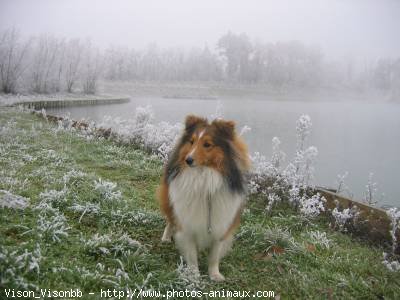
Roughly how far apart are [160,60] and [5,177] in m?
86.8

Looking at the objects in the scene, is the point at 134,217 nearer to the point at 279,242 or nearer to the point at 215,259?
the point at 215,259

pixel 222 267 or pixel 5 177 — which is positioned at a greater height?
pixel 5 177

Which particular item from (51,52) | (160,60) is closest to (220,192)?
(51,52)

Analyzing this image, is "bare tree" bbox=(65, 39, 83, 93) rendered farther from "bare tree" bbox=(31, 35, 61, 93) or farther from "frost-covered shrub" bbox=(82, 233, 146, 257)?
"frost-covered shrub" bbox=(82, 233, 146, 257)

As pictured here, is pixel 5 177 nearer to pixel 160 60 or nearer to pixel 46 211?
pixel 46 211

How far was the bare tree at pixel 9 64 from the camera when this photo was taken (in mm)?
27688

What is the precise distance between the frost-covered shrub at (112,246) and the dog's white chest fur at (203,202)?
0.54 metres

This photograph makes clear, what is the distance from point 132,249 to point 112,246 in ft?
0.68

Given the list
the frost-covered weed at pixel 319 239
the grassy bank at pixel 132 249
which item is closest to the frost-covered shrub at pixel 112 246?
the grassy bank at pixel 132 249

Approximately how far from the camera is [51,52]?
37906 mm

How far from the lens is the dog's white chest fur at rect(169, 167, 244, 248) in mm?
3463

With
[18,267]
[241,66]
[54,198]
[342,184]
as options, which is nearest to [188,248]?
[18,267]

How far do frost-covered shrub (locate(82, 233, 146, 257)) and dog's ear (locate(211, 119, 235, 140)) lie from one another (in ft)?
4.62

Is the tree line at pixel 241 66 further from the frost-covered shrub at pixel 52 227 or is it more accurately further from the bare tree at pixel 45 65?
the frost-covered shrub at pixel 52 227
